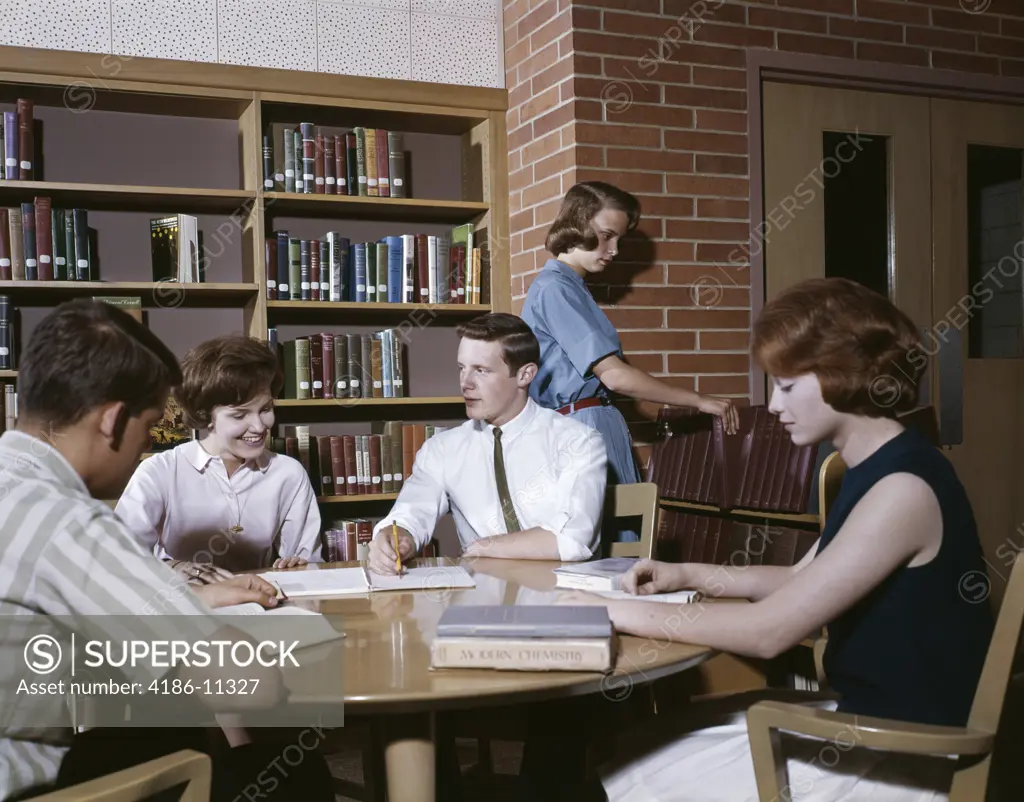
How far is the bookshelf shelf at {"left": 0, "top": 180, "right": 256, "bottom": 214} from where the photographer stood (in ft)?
11.2

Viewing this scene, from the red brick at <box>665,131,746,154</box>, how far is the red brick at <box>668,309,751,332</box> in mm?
590

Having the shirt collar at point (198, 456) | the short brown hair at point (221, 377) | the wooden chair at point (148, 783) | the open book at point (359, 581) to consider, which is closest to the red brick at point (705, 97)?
the short brown hair at point (221, 377)

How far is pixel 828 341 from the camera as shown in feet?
4.77

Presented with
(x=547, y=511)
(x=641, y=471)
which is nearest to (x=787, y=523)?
(x=641, y=471)

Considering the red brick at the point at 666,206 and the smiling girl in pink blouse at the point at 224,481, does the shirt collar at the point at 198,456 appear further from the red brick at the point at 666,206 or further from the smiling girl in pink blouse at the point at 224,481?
the red brick at the point at 666,206

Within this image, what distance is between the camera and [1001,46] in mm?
4090

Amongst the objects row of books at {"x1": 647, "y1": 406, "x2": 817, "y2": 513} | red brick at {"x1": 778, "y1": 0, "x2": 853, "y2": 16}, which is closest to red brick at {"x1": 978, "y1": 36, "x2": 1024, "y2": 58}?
red brick at {"x1": 778, "y1": 0, "x2": 853, "y2": 16}

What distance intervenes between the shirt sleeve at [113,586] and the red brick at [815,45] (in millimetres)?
3286

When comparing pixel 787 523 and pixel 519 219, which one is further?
pixel 519 219

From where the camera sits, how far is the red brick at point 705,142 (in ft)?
11.7

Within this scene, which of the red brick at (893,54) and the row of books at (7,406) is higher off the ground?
the red brick at (893,54)

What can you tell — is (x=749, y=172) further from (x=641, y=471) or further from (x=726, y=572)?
(x=726, y=572)

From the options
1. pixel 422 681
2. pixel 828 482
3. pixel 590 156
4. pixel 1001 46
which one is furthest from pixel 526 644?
pixel 1001 46

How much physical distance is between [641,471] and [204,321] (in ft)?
5.86
